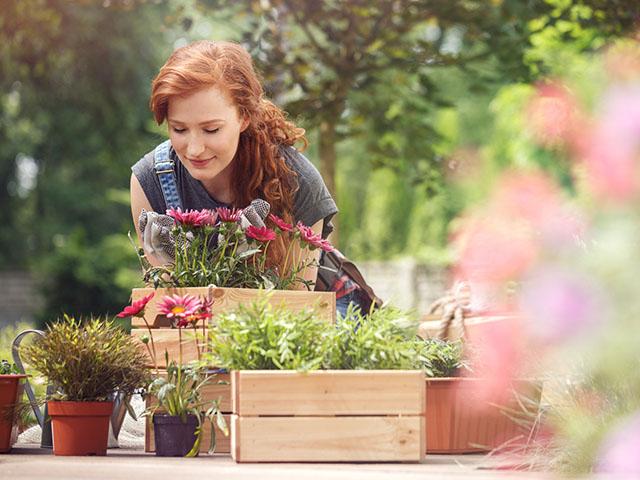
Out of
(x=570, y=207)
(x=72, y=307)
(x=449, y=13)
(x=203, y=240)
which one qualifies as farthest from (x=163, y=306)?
(x=72, y=307)

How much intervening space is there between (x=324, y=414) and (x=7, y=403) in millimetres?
927

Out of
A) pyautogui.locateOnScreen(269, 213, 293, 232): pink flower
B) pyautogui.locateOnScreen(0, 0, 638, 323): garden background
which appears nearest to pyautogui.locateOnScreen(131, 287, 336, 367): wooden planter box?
pyautogui.locateOnScreen(269, 213, 293, 232): pink flower

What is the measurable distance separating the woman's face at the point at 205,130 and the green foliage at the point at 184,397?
701 mm

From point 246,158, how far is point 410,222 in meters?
20.1

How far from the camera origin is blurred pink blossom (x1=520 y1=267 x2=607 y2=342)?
1423 mm

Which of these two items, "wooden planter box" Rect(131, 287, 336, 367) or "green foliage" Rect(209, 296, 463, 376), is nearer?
"green foliage" Rect(209, 296, 463, 376)

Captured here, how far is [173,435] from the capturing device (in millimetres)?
2766

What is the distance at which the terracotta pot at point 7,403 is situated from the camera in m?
2.93

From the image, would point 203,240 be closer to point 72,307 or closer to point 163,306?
point 163,306

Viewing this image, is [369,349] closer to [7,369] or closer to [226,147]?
[226,147]

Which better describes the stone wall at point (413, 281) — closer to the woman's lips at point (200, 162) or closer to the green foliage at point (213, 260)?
the woman's lips at point (200, 162)

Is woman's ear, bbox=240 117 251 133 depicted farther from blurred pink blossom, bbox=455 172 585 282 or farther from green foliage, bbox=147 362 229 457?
blurred pink blossom, bbox=455 172 585 282

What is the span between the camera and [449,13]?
20.6ft

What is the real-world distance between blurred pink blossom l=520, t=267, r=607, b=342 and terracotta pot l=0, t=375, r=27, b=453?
184 cm
